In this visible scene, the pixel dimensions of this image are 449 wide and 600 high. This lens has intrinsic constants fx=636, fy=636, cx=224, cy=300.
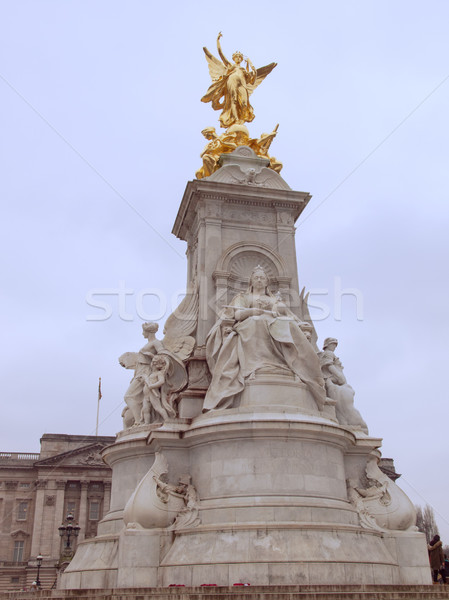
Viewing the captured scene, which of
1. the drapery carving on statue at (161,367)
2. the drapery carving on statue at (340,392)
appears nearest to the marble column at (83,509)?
the drapery carving on statue at (161,367)

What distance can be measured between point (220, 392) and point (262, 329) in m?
1.97

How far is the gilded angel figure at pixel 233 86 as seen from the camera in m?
22.6

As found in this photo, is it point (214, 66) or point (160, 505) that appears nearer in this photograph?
point (160, 505)

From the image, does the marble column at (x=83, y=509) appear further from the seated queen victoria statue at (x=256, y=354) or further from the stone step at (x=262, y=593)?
the stone step at (x=262, y=593)

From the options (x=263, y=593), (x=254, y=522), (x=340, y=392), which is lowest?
(x=263, y=593)

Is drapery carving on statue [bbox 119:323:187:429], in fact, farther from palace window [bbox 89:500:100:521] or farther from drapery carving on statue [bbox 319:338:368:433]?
palace window [bbox 89:500:100:521]

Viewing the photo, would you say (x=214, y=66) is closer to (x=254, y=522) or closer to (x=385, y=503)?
(x=385, y=503)

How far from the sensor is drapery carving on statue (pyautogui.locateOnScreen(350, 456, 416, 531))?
15.3 metres

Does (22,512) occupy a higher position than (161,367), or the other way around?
(22,512)

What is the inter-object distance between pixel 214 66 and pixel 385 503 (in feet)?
53.4

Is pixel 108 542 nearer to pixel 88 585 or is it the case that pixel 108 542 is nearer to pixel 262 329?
pixel 88 585

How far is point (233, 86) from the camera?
22594 mm

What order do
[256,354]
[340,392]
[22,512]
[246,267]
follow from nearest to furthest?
[256,354] → [340,392] → [246,267] → [22,512]

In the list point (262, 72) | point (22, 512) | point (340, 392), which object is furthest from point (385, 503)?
point (22, 512)
